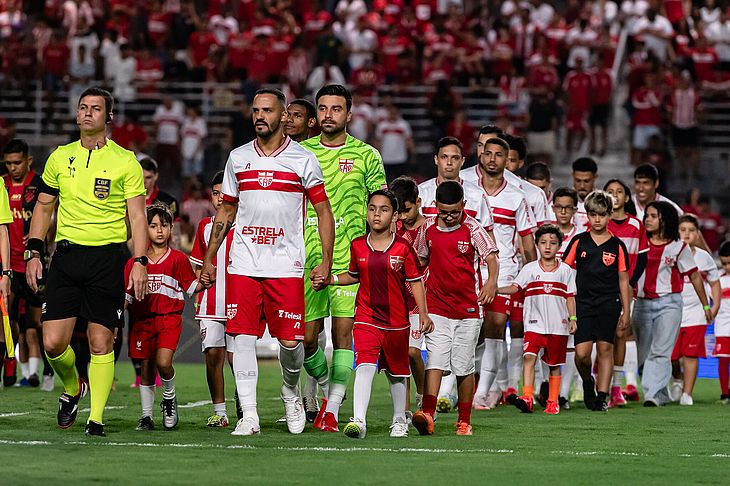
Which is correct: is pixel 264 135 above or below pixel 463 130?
below

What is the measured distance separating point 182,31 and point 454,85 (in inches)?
249

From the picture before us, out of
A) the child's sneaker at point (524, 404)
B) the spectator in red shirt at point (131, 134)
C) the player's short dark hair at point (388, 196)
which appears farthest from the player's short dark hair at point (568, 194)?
the spectator in red shirt at point (131, 134)

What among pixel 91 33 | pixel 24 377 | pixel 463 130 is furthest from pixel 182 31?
pixel 24 377

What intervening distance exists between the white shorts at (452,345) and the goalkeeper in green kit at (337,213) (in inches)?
26.8

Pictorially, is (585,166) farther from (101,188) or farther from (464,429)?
(101,188)

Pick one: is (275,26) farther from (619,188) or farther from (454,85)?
(619,188)

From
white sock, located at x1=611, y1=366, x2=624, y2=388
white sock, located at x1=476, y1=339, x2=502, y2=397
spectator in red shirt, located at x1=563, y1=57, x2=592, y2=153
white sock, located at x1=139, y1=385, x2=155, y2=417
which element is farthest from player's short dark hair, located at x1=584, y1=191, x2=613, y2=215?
spectator in red shirt, located at x1=563, y1=57, x2=592, y2=153

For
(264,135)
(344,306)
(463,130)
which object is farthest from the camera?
(463,130)

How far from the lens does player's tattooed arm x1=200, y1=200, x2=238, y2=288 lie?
36.1 ft

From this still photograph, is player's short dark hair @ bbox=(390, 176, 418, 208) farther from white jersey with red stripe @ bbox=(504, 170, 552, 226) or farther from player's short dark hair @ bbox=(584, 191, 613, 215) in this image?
player's short dark hair @ bbox=(584, 191, 613, 215)

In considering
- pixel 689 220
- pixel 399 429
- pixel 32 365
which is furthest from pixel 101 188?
pixel 689 220

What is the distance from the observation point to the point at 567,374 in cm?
1559

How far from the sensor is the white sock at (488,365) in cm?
1465

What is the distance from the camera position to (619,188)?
15938 mm
